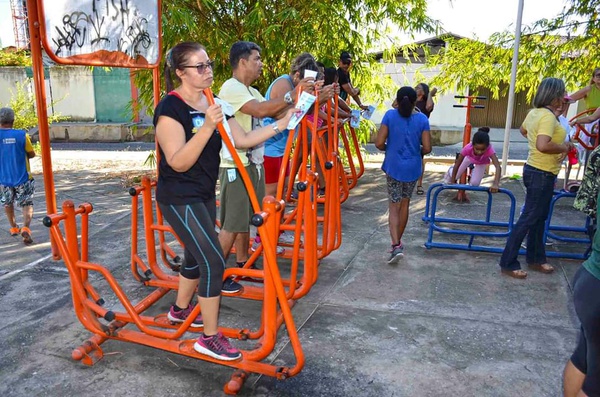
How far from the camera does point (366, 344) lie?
303 cm

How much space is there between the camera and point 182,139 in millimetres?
2371

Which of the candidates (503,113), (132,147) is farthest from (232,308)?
(503,113)

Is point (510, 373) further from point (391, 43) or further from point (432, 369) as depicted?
point (391, 43)

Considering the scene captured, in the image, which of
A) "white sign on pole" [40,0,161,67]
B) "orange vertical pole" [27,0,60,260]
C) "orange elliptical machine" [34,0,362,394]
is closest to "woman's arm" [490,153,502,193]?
"orange elliptical machine" [34,0,362,394]

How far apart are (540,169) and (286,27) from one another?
4.01 metres

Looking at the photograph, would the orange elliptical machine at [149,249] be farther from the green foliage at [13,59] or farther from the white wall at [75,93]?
the green foliage at [13,59]

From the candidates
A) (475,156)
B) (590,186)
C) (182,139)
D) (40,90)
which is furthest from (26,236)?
(475,156)

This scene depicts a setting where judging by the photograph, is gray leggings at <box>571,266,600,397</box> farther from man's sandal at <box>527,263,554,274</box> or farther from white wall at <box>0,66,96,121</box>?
white wall at <box>0,66,96,121</box>

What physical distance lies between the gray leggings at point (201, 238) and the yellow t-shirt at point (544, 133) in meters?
2.57

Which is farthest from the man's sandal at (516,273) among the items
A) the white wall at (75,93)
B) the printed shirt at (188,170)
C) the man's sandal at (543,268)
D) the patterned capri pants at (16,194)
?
the white wall at (75,93)

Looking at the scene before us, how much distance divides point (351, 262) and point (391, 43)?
4942 millimetres

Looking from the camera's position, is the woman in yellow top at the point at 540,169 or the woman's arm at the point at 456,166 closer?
the woman in yellow top at the point at 540,169

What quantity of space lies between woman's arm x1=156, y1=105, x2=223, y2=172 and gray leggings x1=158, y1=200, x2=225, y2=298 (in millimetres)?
240

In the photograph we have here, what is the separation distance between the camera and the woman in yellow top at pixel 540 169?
371 cm
